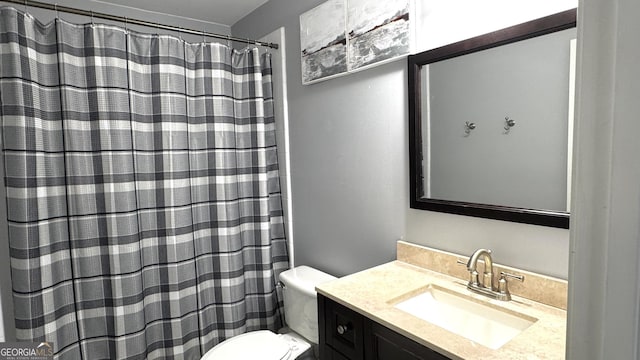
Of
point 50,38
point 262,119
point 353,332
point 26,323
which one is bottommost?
point 26,323

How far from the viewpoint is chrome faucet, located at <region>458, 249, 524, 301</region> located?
1.21 meters

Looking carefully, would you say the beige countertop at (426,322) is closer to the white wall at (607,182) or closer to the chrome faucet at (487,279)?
the chrome faucet at (487,279)

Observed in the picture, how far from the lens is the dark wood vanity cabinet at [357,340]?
1.02 m

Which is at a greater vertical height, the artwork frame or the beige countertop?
the artwork frame

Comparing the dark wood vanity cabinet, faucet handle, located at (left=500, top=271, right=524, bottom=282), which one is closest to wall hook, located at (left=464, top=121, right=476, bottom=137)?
faucet handle, located at (left=500, top=271, right=524, bottom=282)

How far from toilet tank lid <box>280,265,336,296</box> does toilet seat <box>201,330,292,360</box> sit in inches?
10.9

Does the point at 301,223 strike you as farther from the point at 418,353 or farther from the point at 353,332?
the point at 418,353

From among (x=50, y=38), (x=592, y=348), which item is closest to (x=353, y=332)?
(x=592, y=348)

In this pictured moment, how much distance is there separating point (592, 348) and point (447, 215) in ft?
3.63

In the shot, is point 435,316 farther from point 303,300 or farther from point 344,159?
point 344,159

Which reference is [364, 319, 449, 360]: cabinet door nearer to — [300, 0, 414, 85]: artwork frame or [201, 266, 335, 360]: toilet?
[201, 266, 335, 360]: toilet

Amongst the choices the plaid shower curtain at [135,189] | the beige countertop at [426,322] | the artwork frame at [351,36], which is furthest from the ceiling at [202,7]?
the beige countertop at [426,322]

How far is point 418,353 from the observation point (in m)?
0.99

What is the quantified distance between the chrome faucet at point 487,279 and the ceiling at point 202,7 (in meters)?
2.08
